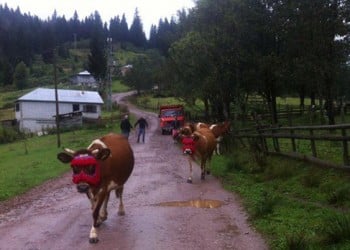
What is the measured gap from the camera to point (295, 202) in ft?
37.1

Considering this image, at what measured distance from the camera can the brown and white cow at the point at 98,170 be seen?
8.99 metres

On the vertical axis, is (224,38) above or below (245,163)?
above

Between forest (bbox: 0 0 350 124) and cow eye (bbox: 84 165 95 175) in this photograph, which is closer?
cow eye (bbox: 84 165 95 175)

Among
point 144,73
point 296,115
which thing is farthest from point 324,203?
point 144,73

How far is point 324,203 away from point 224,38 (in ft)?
73.0

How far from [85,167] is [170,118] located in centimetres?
3607

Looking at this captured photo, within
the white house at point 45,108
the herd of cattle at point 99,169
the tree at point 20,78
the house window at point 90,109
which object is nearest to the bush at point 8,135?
the white house at point 45,108

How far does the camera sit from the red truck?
44.2 metres

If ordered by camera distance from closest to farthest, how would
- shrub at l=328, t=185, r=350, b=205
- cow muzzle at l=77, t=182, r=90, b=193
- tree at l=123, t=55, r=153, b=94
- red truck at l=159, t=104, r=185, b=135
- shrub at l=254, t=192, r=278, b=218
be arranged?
1. cow muzzle at l=77, t=182, r=90, b=193
2. shrub at l=328, t=185, r=350, b=205
3. shrub at l=254, t=192, r=278, b=218
4. red truck at l=159, t=104, r=185, b=135
5. tree at l=123, t=55, r=153, b=94

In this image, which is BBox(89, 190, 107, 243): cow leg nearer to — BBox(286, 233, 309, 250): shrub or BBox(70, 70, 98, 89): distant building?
BBox(286, 233, 309, 250): shrub

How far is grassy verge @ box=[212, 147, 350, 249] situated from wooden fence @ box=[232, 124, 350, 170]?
28cm

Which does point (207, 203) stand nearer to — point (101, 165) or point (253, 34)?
point (101, 165)

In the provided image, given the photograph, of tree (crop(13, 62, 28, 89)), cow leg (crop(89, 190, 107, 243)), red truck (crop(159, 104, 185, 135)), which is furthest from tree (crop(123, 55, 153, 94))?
cow leg (crop(89, 190, 107, 243))

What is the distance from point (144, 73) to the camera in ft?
366
